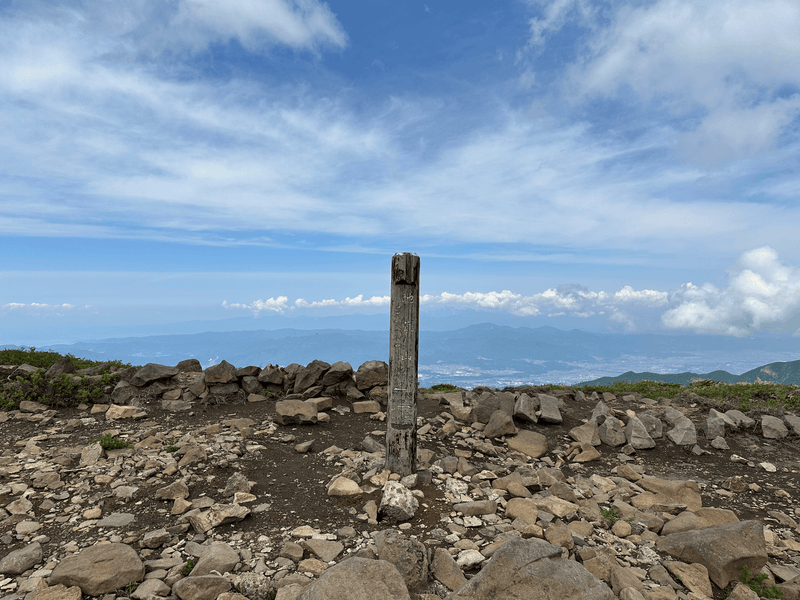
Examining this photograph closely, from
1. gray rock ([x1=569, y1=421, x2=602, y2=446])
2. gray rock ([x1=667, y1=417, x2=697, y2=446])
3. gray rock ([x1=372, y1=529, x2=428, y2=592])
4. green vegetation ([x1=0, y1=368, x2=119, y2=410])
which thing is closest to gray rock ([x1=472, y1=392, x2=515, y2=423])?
gray rock ([x1=569, y1=421, x2=602, y2=446])

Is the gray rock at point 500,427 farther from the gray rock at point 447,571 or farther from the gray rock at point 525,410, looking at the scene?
the gray rock at point 447,571

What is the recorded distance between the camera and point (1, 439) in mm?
10219

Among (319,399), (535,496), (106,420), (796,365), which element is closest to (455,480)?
(535,496)

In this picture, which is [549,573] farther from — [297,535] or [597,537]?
[297,535]

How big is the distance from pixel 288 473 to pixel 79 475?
3749 mm

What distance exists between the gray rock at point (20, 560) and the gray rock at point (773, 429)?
48.5 feet

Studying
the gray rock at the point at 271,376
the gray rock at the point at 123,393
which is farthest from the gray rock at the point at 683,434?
the gray rock at the point at 123,393

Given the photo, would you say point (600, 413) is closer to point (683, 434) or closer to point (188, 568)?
point (683, 434)

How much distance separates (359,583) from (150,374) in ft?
35.2

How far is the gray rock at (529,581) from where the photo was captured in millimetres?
4617

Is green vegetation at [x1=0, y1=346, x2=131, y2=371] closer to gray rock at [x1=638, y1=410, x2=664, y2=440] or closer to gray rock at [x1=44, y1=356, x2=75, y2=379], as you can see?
gray rock at [x1=44, y1=356, x2=75, y2=379]

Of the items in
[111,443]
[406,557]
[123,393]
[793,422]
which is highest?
[123,393]

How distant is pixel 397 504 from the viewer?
21.3ft

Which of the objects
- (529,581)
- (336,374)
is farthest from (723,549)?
(336,374)
